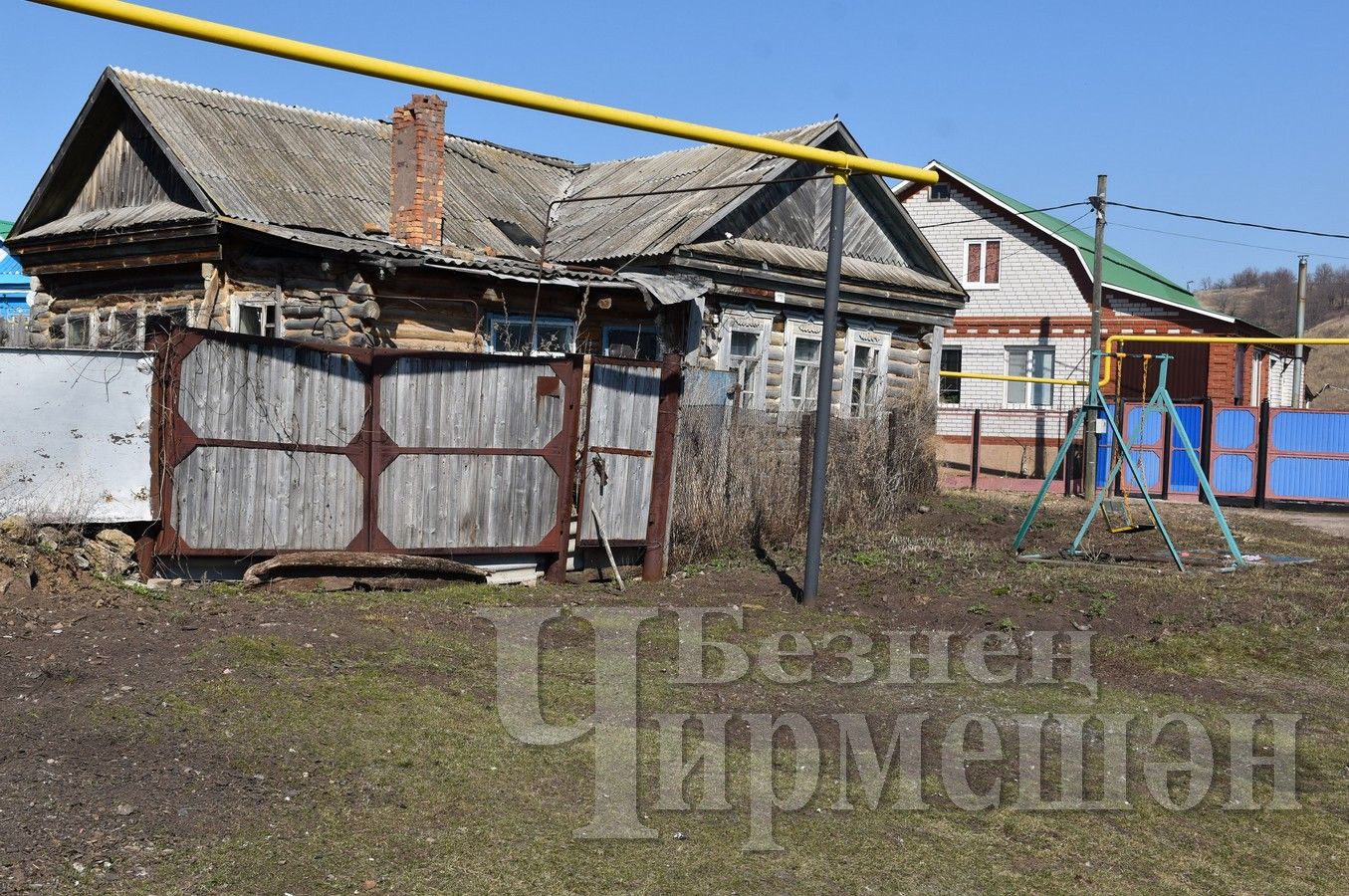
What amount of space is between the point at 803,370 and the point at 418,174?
6.56m

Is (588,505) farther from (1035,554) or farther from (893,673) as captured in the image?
(1035,554)

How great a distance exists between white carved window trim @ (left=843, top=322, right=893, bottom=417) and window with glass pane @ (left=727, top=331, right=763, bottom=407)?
185 cm

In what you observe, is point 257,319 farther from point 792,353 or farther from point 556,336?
point 792,353

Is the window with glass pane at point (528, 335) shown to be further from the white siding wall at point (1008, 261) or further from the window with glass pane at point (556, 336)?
the white siding wall at point (1008, 261)

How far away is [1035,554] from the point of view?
13453mm

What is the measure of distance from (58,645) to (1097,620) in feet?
23.9

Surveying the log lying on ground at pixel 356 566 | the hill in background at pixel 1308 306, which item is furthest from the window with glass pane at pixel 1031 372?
the hill in background at pixel 1308 306

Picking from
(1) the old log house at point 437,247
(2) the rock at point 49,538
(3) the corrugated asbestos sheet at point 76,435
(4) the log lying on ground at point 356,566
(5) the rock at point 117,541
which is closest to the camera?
(2) the rock at point 49,538

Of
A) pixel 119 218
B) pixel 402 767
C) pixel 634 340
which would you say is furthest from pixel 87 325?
pixel 402 767

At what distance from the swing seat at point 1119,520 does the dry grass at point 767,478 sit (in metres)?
2.38

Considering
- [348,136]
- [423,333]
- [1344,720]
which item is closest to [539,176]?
[348,136]

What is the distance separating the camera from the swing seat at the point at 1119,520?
528 inches

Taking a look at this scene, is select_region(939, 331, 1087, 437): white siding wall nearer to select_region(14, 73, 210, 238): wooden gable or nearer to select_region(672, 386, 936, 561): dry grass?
select_region(672, 386, 936, 561): dry grass

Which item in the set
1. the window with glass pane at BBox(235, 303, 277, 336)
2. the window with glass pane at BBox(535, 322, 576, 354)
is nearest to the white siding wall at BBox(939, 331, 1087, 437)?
the window with glass pane at BBox(535, 322, 576, 354)
